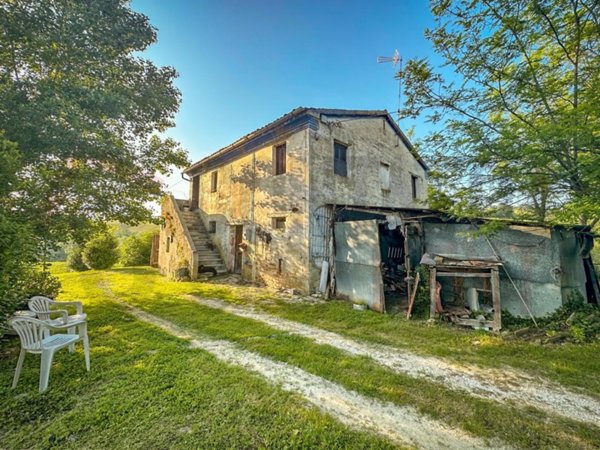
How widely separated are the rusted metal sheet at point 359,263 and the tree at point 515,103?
99.8 inches

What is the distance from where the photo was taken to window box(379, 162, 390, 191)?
1232 cm

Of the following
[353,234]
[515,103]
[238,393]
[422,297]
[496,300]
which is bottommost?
[238,393]

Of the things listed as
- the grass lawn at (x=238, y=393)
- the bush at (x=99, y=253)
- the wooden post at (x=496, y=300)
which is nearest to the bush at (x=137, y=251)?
the bush at (x=99, y=253)

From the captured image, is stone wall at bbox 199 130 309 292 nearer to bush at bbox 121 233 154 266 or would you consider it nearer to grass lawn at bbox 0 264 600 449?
grass lawn at bbox 0 264 600 449

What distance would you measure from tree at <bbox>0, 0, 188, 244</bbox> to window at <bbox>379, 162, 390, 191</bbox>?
958 cm

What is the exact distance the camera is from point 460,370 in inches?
148

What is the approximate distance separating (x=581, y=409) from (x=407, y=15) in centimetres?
885

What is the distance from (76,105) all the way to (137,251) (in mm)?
14902

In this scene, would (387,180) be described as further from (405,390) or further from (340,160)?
(405,390)

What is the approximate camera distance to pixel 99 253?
1642 cm

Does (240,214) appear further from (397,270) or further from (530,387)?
(530,387)

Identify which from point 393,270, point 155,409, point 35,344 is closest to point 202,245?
point 393,270

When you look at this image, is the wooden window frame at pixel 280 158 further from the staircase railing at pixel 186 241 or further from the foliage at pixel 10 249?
the foliage at pixel 10 249

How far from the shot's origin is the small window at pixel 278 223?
32.4 ft
